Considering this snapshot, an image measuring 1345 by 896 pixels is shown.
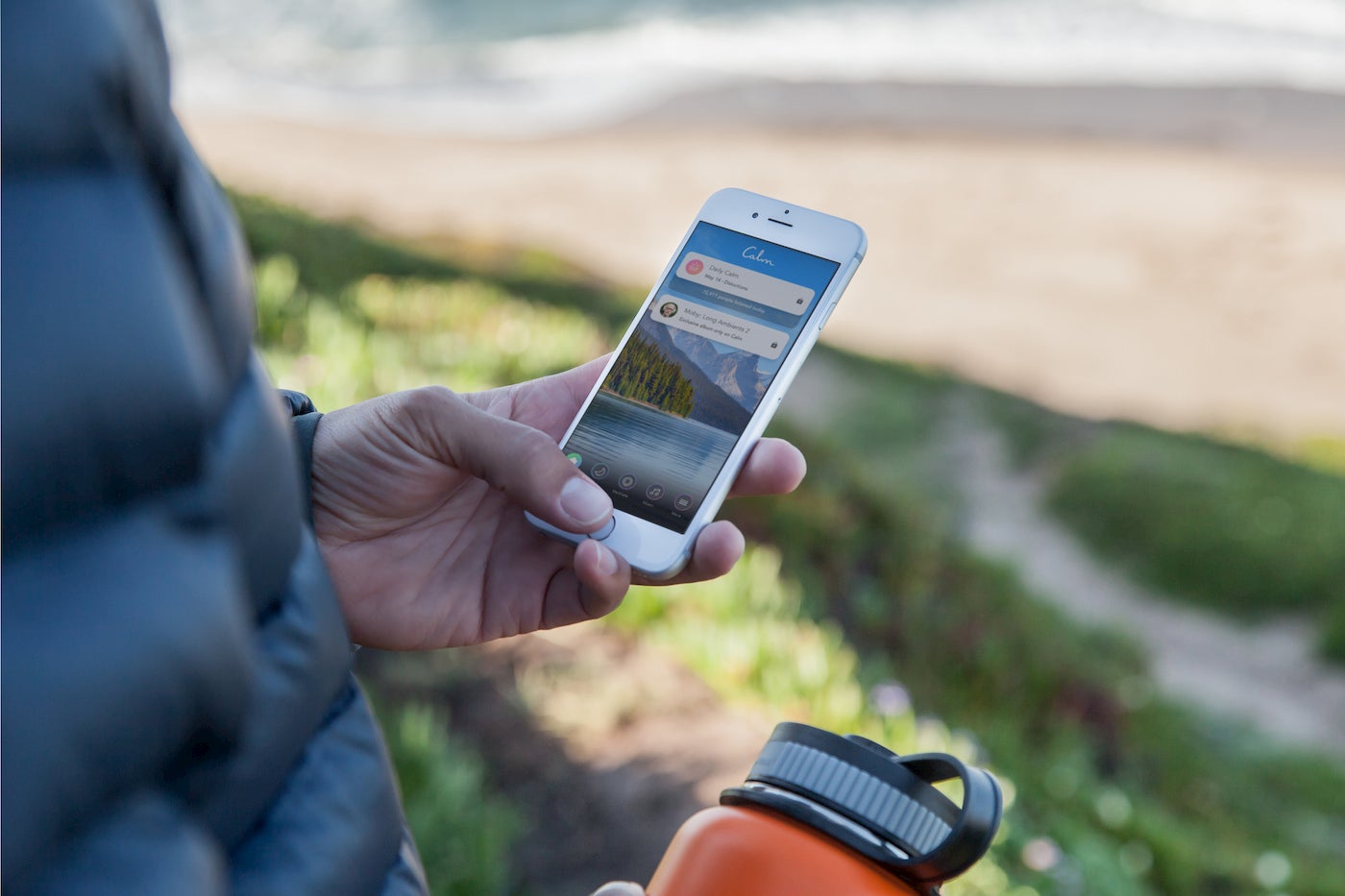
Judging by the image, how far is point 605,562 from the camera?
1.51 m

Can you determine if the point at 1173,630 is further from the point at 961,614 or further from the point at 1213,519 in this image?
the point at 961,614

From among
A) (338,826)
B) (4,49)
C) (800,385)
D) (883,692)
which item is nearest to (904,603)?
(883,692)

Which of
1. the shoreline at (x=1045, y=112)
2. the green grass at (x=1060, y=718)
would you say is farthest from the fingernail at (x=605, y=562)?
the shoreline at (x=1045, y=112)

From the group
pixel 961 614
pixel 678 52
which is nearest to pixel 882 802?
pixel 961 614

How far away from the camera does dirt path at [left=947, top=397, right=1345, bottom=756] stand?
17.3ft

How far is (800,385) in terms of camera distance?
852cm

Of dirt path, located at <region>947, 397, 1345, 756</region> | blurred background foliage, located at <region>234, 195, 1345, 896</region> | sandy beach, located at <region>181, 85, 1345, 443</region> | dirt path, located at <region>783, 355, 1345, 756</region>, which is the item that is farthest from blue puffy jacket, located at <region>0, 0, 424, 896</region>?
sandy beach, located at <region>181, 85, 1345, 443</region>

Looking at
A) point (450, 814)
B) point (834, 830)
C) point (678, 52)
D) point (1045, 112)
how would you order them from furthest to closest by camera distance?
1. point (678, 52)
2. point (1045, 112)
3. point (450, 814)
4. point (834, 830)

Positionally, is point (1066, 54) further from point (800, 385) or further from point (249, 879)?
point (249, 879)

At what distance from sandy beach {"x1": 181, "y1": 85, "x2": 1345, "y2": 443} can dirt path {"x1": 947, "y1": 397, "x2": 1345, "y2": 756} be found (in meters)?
1.75

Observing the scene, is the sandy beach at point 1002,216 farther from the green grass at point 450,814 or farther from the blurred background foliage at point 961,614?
the green grass at point 450,814

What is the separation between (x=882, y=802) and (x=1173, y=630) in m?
5.66

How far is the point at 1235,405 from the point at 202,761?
30.1ft

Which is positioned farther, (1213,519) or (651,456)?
(1213,519)
